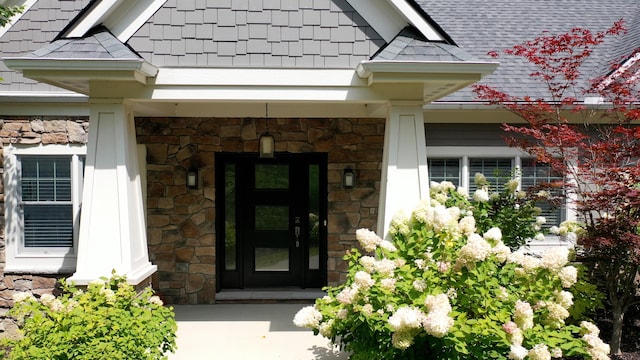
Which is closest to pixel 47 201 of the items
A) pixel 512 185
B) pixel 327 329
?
pixel 327 329

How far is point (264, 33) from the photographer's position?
586 centimetres

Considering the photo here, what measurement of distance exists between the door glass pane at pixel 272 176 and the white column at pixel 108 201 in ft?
9.60

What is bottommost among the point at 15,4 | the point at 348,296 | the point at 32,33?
the point at 348,296

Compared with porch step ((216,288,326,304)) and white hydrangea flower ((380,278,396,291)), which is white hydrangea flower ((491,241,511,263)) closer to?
white hydrangea flower ((380,278,396,291))

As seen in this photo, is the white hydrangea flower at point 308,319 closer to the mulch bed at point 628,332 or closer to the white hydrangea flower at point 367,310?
the white hydrangea flower at point 367,310

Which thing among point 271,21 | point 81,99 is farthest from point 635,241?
point 81,99

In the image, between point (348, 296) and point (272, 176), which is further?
point (272, 176)

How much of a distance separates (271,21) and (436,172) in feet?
12.0

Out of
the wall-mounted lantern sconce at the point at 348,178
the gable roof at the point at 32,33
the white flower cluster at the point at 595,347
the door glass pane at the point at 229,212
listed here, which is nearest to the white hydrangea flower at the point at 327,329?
the white flower cluster at the point at 595,347

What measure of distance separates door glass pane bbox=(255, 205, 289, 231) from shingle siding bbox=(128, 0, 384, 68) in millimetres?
3158

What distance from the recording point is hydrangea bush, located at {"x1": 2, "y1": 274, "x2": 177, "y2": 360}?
4.13 meters

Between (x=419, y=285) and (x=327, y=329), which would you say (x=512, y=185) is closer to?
(x=419, y=285)

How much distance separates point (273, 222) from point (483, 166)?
11.5 feet

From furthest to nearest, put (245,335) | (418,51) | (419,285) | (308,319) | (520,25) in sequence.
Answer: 1. (520,25)
2. (245,335)
3. (418,51)
4. (308,319)
5. (419,285)
